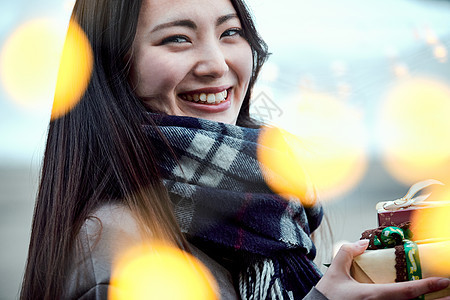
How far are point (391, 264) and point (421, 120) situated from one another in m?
3.01

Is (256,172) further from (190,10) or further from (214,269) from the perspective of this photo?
(190,10)

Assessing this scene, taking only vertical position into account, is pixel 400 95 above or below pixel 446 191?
above

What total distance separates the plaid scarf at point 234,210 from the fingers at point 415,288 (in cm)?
24

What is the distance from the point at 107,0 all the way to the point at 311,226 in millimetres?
724

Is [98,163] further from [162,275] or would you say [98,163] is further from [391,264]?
[391,264]

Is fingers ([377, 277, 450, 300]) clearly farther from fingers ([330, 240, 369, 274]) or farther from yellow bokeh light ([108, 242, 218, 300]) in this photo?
yellow bokeh light ([108, 242, 218, 300])

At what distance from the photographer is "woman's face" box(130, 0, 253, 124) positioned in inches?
39.3

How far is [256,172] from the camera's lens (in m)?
0.95

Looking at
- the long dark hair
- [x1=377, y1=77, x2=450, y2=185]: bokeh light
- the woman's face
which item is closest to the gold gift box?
the long dark hair

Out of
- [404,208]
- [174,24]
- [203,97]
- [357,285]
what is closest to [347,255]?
[357,285]

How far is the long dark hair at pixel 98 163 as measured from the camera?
0.86 metres

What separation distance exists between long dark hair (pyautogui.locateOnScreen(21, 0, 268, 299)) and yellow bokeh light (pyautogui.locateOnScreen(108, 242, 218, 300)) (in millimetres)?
30

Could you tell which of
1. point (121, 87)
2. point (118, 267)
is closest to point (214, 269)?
point (118, 267)

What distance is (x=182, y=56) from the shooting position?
3.29 ft
